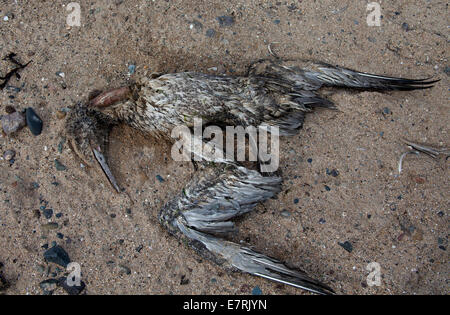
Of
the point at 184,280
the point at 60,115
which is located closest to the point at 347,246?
the point at 184,280

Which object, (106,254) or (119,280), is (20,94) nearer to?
(106,254)

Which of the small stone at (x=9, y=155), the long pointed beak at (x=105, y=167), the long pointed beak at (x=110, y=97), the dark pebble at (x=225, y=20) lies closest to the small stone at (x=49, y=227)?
the long pointed beak at (x=105, y=167)

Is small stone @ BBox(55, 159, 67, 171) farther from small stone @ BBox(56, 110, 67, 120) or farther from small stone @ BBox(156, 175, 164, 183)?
small stone @ BBox(156, 175, 164, 183)

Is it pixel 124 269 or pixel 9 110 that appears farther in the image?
pixel 9 110

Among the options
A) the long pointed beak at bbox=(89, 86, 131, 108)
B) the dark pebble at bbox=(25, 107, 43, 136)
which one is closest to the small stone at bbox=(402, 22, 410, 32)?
the long pointed beak at bbox=(89, 86, 131, 108)

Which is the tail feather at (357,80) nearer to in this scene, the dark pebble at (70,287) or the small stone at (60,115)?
the small stone at (60,115)

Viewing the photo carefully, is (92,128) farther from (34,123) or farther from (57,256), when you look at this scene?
(57,256)
